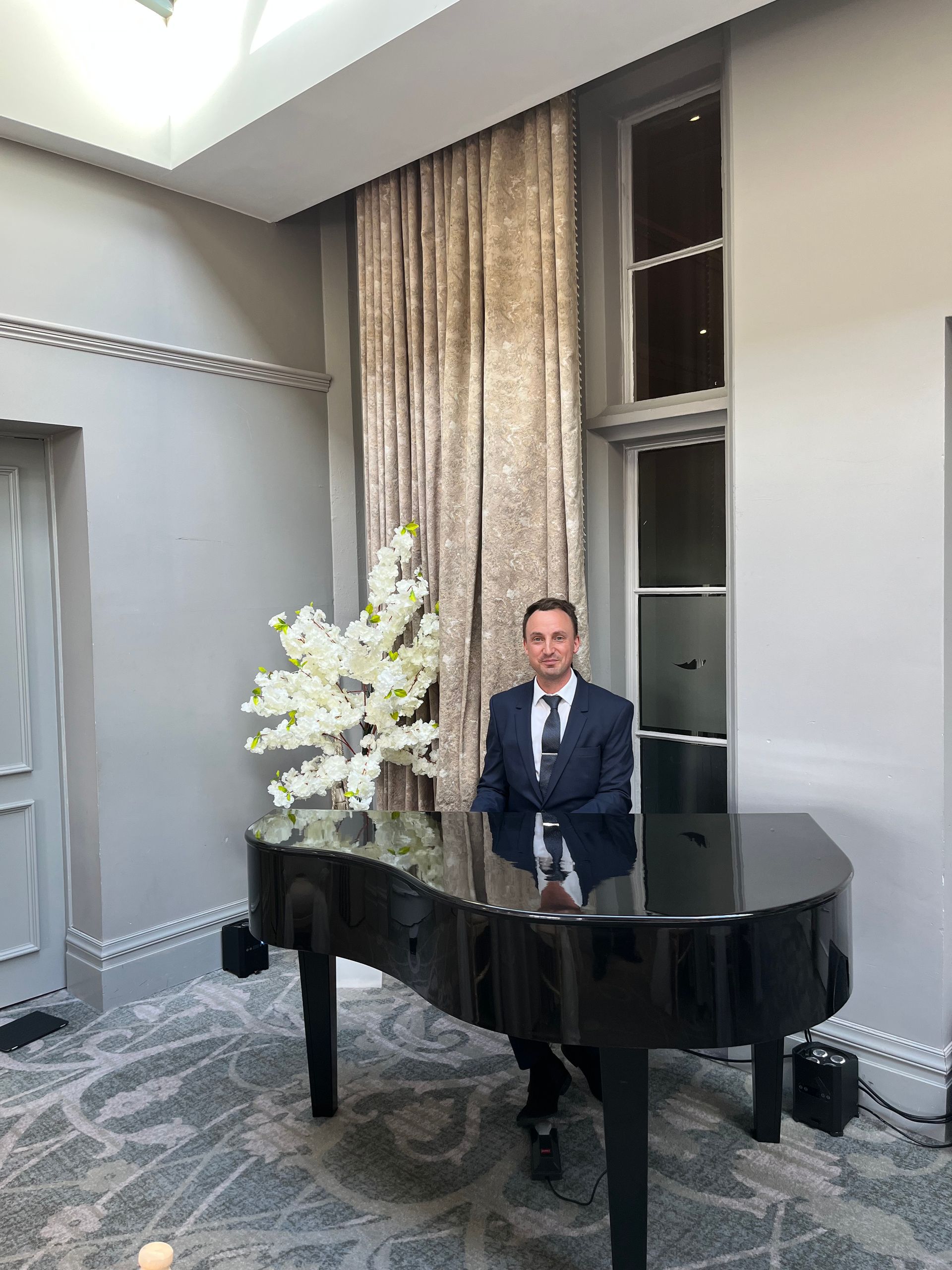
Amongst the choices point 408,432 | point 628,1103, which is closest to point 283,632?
point 408,432

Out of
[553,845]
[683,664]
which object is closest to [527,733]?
[553,845]

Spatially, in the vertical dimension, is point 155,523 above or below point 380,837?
above

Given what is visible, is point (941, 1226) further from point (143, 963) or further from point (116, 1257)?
point (143, 963)

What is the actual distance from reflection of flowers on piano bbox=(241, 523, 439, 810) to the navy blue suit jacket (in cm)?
65

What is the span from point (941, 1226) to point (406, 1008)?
6.61 feet

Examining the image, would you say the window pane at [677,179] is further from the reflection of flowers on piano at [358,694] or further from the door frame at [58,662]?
the door frame at [58,662]

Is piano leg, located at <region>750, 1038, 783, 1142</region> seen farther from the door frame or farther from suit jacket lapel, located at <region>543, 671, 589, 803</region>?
the door frame

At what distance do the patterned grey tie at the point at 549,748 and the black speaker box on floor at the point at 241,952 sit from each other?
169cm

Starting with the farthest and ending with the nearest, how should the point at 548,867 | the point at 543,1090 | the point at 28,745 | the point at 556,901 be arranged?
the point at 28,745 < the point at 543,1090 < the point at 548,867 < the point at 556,901

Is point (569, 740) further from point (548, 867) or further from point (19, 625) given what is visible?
point (19, 625)

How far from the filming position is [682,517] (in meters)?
3.65

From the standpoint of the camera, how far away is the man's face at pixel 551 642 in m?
3.13

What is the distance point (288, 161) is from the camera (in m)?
3.71

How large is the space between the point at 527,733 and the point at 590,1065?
1072 millimetres
